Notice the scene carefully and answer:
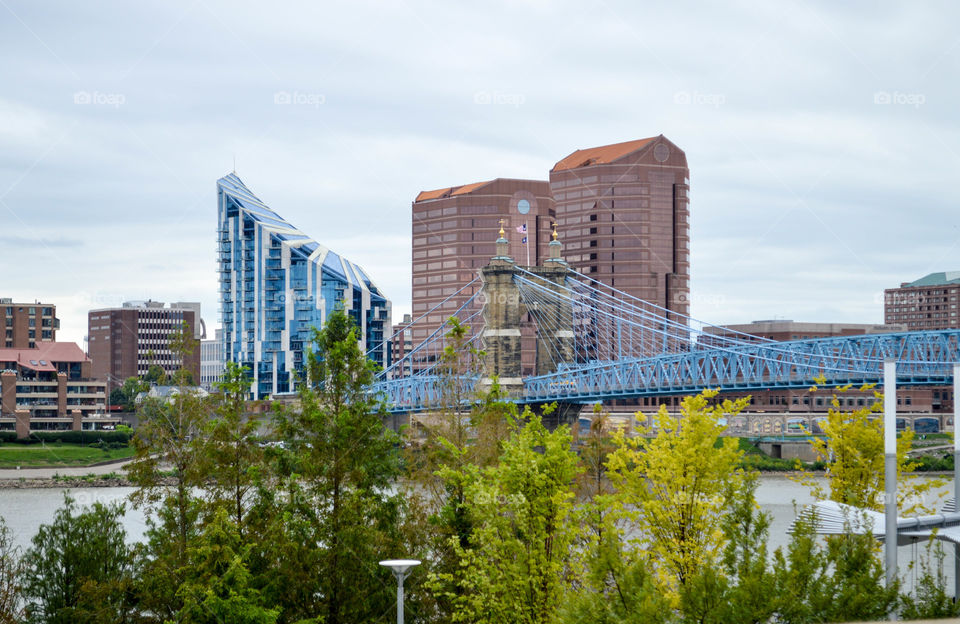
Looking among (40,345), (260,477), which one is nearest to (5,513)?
(260,477)

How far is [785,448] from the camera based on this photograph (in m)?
97.5

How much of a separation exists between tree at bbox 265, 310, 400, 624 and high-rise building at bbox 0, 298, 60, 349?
113m

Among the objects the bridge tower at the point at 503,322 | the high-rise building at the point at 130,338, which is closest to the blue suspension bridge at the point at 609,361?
the bridge tower at the point at 503,322

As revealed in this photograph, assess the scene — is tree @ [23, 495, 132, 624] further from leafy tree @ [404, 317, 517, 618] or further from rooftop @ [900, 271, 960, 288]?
rooftop @ [900, 271, 960, 288]

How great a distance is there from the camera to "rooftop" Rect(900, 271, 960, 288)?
18315 cm

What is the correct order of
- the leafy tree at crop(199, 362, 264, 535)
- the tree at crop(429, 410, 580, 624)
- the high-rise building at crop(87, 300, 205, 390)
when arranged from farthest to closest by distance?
the high-rise building at crop(87, 300, 205, 390) < the leafy tree at crop(199, 362, 264, 535) < the tree at crop(429, 410, 580, 624)

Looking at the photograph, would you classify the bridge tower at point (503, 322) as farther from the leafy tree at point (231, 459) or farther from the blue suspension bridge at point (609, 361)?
the leafy tree at point (231, 459)

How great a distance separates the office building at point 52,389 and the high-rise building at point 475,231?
40414 millimetres

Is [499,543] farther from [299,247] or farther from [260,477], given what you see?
[299,247]

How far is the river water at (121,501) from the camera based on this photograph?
1840 inches

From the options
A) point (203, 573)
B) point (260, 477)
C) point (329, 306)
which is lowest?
point (203, 573)

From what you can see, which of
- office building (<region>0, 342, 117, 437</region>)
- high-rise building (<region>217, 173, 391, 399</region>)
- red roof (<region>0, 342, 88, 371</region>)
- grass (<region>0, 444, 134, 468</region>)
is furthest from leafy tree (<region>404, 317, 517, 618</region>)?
high-rise building (<region>217, 173, 391, 399</region>)

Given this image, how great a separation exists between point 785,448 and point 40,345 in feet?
Answer: 255

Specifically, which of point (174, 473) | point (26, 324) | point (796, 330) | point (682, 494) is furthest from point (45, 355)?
point (682, 494)
